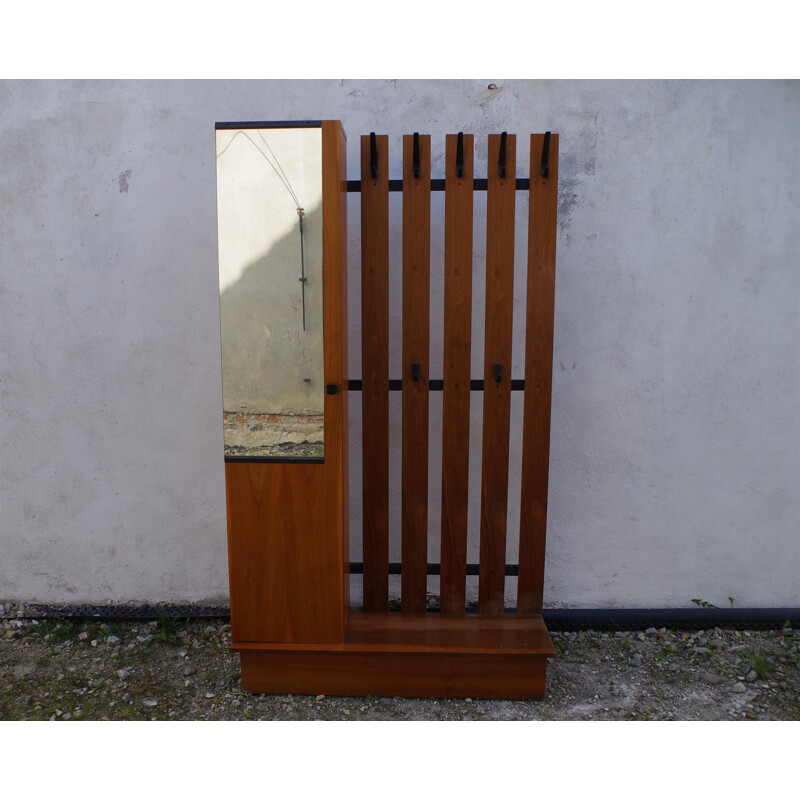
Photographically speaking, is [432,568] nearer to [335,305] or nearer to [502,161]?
[335,305]

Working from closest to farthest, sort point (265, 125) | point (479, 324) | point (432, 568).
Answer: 1. point (265, 125)
2. point (432, 568)
3. point (479, 324)

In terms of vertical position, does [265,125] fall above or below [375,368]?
above

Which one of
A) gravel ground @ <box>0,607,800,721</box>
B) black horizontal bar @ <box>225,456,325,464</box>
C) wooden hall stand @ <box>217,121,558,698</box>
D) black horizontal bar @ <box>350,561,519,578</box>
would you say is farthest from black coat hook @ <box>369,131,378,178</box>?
gravel ground @ <box>0,607,800,721</box>

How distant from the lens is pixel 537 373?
Result: 2.59 m

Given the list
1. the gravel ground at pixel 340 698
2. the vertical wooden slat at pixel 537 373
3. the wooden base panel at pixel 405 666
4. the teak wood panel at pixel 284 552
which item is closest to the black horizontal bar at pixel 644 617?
the gravel ground at pixel 340 698

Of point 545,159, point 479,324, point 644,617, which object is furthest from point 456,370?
point 644,617

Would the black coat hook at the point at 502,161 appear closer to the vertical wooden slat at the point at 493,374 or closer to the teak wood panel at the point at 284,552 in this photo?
the vertical wooden slat at the point at 493,374

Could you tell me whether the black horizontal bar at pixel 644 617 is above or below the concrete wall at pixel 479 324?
below

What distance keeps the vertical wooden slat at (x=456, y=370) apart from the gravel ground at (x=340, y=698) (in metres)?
0.56

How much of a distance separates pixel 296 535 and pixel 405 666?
2.31 ft

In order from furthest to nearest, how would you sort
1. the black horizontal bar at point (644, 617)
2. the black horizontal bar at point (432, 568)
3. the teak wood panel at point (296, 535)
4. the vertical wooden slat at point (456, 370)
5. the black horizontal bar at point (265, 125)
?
the black horizontal bar at point (644, 617) < the black horizontal bar at point (432, 568) < the vertical wooden slat at point (456, 370) < the teak wood panel at point (296, 535) < the black horizontal bar at point (265, 125)

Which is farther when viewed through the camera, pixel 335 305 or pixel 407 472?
pixel 407 472

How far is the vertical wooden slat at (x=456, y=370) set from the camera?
2.54 meters

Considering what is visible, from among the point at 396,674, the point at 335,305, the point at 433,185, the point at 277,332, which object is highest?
the point at 433,185
